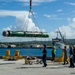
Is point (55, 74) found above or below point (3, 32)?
below

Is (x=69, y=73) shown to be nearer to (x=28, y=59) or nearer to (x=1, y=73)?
(x=1, y=73)

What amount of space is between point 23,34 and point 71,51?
7005mm

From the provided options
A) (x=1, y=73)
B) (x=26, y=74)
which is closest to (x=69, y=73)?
(x=26, y=74)

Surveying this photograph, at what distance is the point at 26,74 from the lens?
21.8 m

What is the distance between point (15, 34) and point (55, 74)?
505 inches

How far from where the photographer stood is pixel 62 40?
1689 inches

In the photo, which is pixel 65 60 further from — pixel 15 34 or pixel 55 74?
pixel 55 74

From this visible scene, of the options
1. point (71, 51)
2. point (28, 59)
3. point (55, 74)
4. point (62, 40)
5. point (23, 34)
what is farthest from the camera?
point (62, 40)

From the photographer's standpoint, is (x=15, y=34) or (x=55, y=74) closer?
(x=55, y=74)

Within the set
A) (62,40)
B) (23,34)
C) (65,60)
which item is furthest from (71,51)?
(62,40)

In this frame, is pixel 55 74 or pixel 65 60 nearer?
pixel 55 74

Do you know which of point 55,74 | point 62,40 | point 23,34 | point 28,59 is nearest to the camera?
point 55,74

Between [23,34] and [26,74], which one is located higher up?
[23,34]

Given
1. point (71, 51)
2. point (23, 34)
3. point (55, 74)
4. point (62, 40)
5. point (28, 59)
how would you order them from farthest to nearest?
point (62, 40) → point (23, 34) → point (28, 59) → point (71, 51) → point (55, 74)
